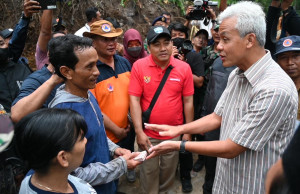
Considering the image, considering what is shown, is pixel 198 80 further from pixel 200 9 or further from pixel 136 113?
pixel 200 9

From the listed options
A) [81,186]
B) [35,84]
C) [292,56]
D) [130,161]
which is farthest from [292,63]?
[35,84]

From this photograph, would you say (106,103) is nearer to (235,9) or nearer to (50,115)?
(50,115)

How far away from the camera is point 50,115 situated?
1342 millimetres

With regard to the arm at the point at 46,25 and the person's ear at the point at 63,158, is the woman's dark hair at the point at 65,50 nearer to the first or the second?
the person's ear at the point at 63,158

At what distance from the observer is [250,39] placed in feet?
5.45

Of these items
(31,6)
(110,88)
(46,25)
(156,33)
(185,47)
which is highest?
(31,6)

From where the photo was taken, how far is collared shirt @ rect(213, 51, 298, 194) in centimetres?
153

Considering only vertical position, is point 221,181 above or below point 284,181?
below

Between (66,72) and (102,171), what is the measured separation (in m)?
0.78

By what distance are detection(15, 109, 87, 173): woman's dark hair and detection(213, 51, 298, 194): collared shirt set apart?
1095 millimetres

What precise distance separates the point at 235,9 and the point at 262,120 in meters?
0.79

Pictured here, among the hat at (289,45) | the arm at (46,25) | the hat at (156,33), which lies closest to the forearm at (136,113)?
the hat at (156,33)

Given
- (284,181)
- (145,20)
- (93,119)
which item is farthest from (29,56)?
(284,181)

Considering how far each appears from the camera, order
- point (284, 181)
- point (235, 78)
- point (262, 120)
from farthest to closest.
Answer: point (235, 78), point (262, 120), point (284, 181)
